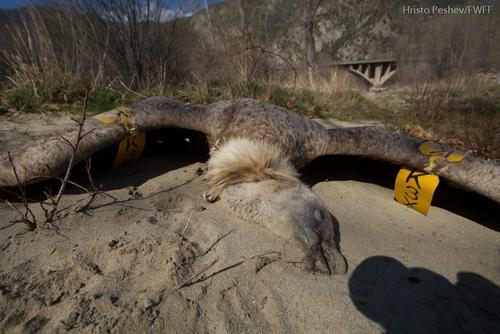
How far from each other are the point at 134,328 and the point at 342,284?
1006 millimetres

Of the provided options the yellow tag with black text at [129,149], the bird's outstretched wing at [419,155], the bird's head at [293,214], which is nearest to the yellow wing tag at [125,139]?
the yellow tag with black text at [129,149]

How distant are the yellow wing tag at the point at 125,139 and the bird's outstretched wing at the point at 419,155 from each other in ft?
5.13

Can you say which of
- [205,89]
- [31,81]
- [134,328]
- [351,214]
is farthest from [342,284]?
[31,81]

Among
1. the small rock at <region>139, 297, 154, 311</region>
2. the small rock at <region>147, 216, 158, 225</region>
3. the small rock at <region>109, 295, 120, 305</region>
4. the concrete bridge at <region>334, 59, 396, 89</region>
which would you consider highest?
the small rock at <region>109, 295, 120, 305</region>

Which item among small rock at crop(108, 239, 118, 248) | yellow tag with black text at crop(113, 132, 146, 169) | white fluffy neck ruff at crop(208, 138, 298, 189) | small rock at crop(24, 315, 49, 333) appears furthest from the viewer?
yellow tag with black text at crop(113, 132, 146, 169)

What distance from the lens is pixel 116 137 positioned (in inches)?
84.6

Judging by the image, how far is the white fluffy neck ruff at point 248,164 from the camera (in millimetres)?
2076

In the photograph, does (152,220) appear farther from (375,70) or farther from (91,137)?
(375,70)

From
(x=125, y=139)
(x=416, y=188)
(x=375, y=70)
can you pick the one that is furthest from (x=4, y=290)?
(x=375, y=70)

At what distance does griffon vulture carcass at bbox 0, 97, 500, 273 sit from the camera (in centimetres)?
173

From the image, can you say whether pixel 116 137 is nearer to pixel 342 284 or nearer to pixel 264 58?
pixel 342 284

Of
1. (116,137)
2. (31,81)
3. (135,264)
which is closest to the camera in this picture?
(135,264)

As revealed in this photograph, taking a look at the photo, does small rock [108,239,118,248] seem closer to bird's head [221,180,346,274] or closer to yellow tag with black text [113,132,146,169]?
bird's head [221,180,346,274]

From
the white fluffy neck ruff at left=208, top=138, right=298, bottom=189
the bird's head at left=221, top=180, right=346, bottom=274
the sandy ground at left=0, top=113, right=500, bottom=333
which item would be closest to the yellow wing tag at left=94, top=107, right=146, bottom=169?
the sandy ground at left=0, top=113, right=500, bottom=333
